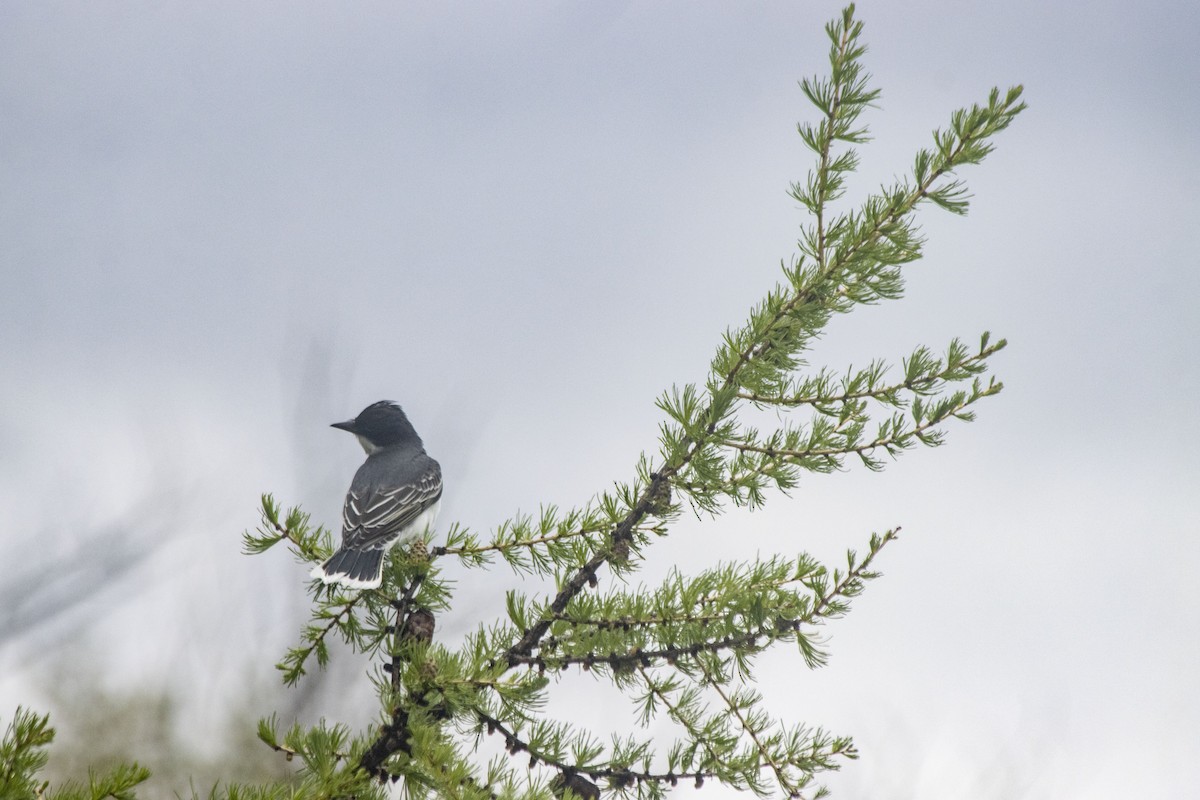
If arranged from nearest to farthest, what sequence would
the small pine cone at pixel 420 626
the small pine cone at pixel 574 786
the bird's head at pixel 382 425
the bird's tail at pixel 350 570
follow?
the small pine cone at pixel 574 786, the small pine cone at pixel 420 626, the bird's tail at pixel 350 570, the bird's head at pixel 382 425

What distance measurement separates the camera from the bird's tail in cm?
504

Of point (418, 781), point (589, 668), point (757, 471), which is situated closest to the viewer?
point (418, 781)

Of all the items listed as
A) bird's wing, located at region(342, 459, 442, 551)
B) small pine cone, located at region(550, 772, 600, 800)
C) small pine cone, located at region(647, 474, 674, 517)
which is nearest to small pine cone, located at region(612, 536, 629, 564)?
small pine cone, located at region(647, 474, 674, 517)

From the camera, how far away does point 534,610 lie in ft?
14.5

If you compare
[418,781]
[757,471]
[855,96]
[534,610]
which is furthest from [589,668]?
[855,96]

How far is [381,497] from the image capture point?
7.31m

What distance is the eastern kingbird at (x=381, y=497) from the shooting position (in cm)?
522

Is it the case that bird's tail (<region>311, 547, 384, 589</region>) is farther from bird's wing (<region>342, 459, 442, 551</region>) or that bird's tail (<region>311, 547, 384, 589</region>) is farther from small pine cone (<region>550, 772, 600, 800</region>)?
small pine cone (<region>550, 772, 600, 800</region>)

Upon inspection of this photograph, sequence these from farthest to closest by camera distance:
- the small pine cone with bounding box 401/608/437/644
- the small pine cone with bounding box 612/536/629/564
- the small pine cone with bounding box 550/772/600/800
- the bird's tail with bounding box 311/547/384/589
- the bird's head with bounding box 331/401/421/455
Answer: the bird's head with bounding box 331/401/421/455 < the bird's tail with bounding box 311/547/384/589 < the small pine cone with bounding box 401/608/437/644 < the small pine cone with bounding box 612/536/629/564 < the small pine cone with bounding box 550/772/600/800

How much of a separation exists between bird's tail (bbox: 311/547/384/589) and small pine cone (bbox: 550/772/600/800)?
4.72 feet

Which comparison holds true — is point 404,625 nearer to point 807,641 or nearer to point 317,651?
point 317,651

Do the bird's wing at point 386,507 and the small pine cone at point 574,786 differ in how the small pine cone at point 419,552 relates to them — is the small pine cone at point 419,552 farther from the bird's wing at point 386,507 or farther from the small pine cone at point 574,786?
the small pine cone at point 574,786

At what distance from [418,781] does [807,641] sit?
1.56 meters

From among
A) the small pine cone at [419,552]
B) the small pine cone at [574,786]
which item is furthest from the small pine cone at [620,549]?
the small pine cone at [419,552]
